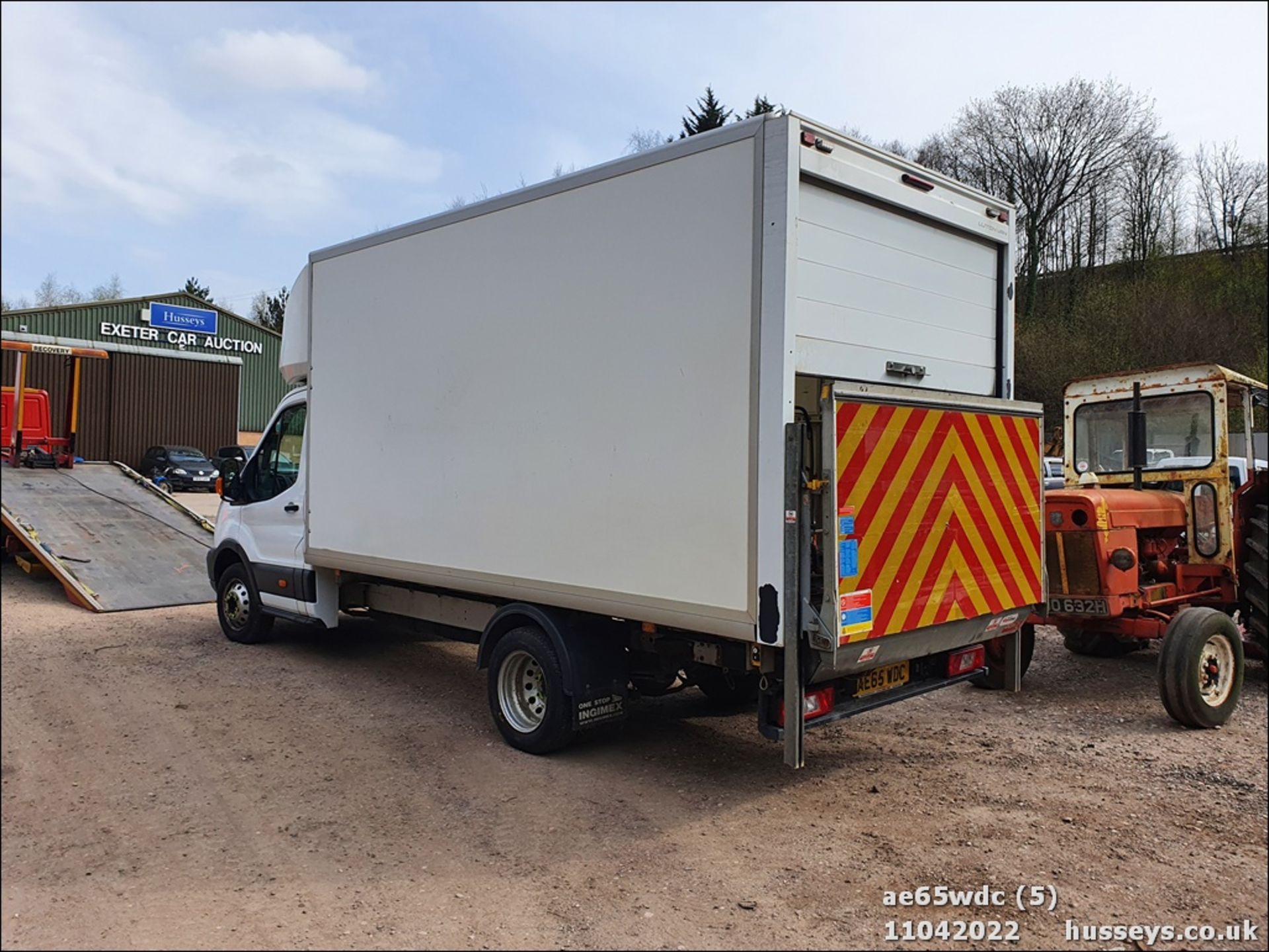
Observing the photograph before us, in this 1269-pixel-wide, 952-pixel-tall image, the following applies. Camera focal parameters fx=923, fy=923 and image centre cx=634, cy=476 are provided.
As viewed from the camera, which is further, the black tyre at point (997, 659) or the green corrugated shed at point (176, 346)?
the green corrugated shed at point (176, 346)

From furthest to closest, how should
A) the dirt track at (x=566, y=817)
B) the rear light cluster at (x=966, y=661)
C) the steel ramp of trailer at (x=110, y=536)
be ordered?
the steel ramp of trailer at (x=110, y=536) < the rear light cluster at (x=966, y=661) < the dirt track at (x=566, y=817)

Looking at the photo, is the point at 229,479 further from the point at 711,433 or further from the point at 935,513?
the point at 935,513

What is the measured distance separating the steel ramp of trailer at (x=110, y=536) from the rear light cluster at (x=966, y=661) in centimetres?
761

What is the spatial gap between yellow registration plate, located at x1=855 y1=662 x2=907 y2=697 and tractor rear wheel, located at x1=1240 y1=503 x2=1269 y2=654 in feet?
12.7

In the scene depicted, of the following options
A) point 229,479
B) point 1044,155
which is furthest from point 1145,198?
point 229,479

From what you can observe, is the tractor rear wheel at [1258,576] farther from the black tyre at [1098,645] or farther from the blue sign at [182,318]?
the blue sign at [182,318]

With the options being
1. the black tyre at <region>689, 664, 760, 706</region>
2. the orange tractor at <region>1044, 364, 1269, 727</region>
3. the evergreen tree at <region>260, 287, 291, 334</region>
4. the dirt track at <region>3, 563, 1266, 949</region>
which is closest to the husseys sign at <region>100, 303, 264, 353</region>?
the evergreen tree at <region>260, 287, 291, 334</region>

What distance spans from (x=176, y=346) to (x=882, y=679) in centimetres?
3383

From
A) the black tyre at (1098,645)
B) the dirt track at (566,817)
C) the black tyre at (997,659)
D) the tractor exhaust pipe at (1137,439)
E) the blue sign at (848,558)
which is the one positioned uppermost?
the tractor exhaust pipe at (1137,439)

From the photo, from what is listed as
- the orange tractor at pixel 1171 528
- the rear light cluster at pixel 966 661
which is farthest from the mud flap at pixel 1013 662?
the orange tractor at pixel 1171 528

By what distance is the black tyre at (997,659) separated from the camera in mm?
5942

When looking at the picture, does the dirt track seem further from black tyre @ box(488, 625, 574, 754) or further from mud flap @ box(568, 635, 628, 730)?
mud flap @ box(568, 635, 628, 730)

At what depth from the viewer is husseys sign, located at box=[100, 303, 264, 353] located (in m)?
32.5

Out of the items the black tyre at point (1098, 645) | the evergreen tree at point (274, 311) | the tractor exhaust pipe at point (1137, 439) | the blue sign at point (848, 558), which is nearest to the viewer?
the blue sign at point (848, 558)
